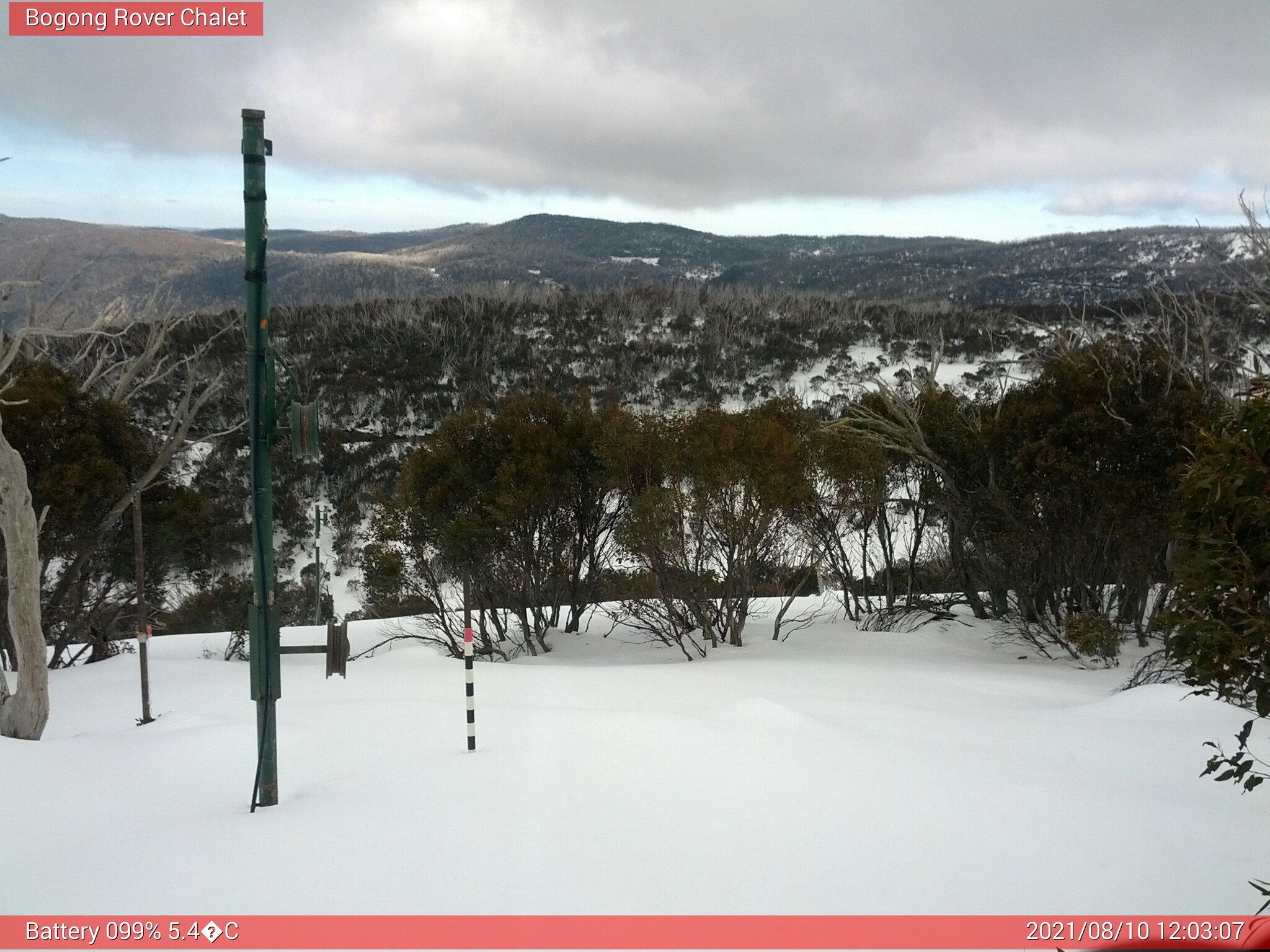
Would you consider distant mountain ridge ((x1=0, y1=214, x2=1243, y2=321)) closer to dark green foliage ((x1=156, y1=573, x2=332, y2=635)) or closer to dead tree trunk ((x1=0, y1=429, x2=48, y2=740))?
dark green foliage ((x1=156, y1=573, x2=332, y2=635))

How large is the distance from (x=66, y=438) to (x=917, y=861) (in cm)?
1503

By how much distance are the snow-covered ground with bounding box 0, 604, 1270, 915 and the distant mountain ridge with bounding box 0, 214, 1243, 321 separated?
1623 inches

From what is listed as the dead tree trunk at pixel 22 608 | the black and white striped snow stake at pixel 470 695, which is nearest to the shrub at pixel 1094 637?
the black and white striped snow stake at pixel 470 695

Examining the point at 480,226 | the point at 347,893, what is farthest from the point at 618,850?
the point at 480,226

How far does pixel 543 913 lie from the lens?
3.62 metres

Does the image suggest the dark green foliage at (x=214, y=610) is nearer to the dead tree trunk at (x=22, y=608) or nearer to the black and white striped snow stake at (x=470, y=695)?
the dead tree trunk at (x=22, y=608)

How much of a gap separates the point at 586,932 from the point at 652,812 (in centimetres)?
117

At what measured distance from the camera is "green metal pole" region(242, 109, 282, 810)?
4676 mm

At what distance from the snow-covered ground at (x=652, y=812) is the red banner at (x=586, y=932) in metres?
0.08

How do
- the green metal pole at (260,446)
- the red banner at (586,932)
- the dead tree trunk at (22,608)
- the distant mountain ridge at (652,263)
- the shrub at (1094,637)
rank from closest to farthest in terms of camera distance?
1. the red banner at (586,932)
2. the green metal pole at (260,446)
3. the dead tree trunk at (22,608)
4. the shrub at (1094,637)
5. the distant mountain ridge at (652,263)

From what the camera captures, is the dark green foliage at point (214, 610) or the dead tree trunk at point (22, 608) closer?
the dead tree trunk at point (22, 608)

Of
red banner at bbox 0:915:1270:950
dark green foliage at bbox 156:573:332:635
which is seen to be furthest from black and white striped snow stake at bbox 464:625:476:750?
dark green foliage at bbox 156:573:332:635

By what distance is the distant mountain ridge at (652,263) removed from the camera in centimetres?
6222

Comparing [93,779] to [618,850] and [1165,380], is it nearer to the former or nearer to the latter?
[618,850]
